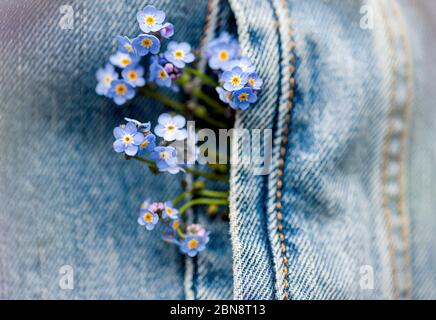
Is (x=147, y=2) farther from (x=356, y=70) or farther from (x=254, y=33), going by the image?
(x=356, y=70)

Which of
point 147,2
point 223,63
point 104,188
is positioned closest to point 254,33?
point 223,63

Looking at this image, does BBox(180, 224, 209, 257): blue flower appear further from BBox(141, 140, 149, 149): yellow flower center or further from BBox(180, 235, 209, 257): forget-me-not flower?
BBox(141, 140, 149, 149): yellow flower center

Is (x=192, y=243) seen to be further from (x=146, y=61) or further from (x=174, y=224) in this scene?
(x=146, y=61)

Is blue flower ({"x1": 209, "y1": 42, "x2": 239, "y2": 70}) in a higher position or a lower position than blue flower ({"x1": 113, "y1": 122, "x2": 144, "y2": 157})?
higher

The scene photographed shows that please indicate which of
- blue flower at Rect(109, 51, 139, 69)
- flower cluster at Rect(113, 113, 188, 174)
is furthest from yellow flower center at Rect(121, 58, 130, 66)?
flower cluster at Rect(113, 113, 188, 174)

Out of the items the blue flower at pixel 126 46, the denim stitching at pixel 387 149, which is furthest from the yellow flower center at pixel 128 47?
the denim stitching at pixel 387 149

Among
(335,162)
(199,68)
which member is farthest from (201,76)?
(335,162)

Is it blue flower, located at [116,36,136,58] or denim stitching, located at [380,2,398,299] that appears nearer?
blue flower, located at [116,36,136,58]
